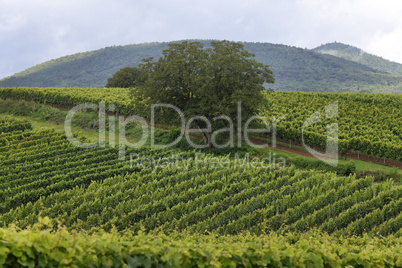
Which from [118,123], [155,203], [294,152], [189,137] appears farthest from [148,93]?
[155,203]

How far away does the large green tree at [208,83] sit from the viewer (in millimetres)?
27656

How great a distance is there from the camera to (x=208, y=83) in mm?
27562

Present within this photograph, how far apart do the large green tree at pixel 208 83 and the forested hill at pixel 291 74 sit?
10869 centimetres

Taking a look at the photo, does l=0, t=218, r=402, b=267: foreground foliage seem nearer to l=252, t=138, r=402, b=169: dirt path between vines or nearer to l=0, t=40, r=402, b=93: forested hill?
l=252, t=138, r=402, b=169: dirt path between vines

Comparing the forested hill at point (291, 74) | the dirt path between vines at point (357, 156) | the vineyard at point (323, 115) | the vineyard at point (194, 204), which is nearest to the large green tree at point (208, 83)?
the vineyard at point (323, 115)

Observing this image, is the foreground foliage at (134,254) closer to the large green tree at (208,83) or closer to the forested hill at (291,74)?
the large green tree at (208,83)

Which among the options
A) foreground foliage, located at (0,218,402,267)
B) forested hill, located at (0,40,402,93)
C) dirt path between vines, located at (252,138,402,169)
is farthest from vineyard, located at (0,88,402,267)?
forested hill, located at (0,40,402,93)

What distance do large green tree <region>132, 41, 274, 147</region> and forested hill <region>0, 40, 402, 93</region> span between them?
109 metres

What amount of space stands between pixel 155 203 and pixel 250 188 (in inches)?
199

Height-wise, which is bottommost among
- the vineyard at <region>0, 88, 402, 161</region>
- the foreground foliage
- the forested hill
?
the foreground foliage

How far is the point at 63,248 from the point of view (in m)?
5.74

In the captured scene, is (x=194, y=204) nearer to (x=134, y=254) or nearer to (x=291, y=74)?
(x=134, y=254)

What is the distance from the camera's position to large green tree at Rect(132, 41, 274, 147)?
1089 inches

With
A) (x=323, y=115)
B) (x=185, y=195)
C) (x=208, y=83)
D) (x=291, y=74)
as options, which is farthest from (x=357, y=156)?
(x=291, y=74)
